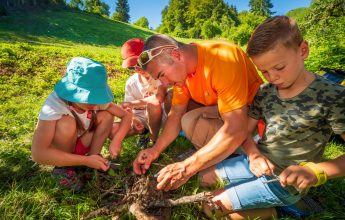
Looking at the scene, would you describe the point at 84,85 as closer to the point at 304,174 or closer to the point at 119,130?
the point at 119,130

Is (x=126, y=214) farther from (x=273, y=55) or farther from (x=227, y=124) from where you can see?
(x=273, y=55)

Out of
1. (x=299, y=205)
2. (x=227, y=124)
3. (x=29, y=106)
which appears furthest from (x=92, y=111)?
(x=29, y=106)

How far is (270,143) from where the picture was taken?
2312mm

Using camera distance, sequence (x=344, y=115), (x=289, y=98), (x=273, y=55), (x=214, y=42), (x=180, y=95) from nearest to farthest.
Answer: (x=344, y=115) < (x=273, y=55) < (x=289, y=98) < (x=214, y=42) < (x=180, y=95)

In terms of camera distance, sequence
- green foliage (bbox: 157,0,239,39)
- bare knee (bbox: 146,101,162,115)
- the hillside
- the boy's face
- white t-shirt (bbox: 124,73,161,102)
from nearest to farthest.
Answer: the boy's face, bare knee (bbox: 146,101,162,115), white t-shirt (bbox: 124,73,161,102), the hillside, green foliage (bbox: 157,0,239,39)

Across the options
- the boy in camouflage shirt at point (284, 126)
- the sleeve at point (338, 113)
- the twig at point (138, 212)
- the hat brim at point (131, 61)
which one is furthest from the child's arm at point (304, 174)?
the hat brim at point (131, 61)

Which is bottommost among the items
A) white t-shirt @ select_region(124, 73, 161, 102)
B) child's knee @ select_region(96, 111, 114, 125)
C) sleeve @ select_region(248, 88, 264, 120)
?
child's knee @ select_region(96, 111, 114, 125)

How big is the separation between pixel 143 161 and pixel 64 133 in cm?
71

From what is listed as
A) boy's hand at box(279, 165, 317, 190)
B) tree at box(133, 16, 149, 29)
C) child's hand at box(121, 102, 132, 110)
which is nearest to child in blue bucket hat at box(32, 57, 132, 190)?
child's hand at box(121, 102, 132, 110)

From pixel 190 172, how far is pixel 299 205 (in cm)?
90

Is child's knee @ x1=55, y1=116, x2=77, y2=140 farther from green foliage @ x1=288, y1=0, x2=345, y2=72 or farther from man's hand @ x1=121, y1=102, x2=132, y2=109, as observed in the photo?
green foliage @ x1=288, y1=0, x2=345, y2=72

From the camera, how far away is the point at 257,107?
2398 millimetres

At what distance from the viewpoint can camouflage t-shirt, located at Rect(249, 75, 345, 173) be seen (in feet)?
6.21

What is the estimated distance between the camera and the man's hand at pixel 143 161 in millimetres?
2570
